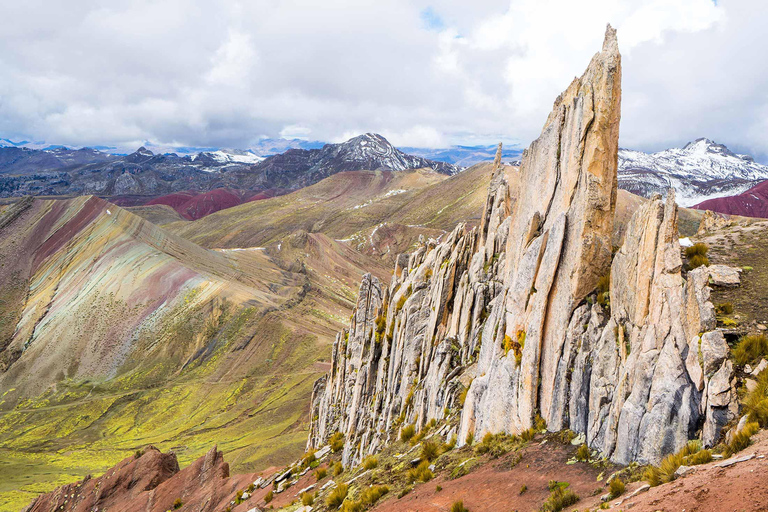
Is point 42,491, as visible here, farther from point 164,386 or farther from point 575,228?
point 575,228

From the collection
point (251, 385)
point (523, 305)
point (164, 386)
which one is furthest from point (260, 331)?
point (523, 305)

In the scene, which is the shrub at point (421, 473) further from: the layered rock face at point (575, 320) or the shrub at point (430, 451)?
the layered rock face at point (575, 320)

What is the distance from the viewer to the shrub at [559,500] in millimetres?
10109

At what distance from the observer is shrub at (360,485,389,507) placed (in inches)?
586

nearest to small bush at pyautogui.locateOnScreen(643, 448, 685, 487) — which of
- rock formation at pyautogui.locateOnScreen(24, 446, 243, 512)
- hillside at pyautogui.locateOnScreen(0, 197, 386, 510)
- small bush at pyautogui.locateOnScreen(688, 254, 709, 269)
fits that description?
small bush at pyautogui.locateOnScreen(688, 254, 709, 269)

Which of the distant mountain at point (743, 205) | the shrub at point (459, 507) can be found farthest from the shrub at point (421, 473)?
the distant mountain at point (743, 205)

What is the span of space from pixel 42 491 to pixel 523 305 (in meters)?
70.3

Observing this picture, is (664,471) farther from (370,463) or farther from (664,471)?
(370,463)

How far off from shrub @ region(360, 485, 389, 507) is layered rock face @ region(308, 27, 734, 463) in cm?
402

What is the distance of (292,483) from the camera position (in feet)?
78.6

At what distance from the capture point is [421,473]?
601 inches

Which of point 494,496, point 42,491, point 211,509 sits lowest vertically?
point 42,491

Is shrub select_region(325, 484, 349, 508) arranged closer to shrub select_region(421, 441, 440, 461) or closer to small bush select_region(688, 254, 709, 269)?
shrub select_region(421, 441, 440, 461)

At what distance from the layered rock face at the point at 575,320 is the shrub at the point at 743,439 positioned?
876 mm
